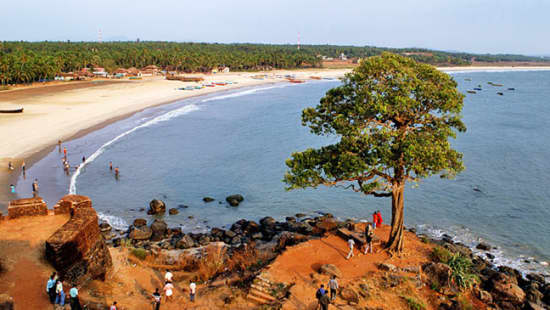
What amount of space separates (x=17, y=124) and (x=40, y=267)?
44.2 m

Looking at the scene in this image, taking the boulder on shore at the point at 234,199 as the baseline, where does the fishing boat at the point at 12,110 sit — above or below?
above

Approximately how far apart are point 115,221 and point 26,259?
13.2 meters

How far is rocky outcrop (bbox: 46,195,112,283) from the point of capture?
16781 millimetres

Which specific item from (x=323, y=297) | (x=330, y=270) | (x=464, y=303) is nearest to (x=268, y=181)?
(x=330, y=270)

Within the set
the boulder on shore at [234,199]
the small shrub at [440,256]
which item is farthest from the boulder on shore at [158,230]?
the small shrub at [440,256]

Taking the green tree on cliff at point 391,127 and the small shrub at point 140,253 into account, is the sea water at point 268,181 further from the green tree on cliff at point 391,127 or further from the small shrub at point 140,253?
the green tree on cliff at point 391,127

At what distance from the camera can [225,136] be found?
59.8m

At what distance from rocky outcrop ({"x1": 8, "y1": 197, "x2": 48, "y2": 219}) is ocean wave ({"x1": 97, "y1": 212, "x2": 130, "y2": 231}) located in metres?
8.36

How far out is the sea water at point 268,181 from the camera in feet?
104

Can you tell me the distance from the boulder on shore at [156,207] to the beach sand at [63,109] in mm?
10639

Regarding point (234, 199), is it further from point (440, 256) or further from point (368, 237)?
point (440, 256)

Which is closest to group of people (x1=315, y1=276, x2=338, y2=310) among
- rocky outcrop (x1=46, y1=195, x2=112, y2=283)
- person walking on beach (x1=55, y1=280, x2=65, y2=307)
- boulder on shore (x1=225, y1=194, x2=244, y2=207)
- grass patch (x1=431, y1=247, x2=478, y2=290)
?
grass patch (x1=431, y1=247, x2=478, y2=290)

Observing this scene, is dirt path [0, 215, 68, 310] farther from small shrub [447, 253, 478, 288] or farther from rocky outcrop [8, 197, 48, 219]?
small shrub [447, 253, 478, 288]

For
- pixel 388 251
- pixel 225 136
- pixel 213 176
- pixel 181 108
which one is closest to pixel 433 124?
pixel 388 251
